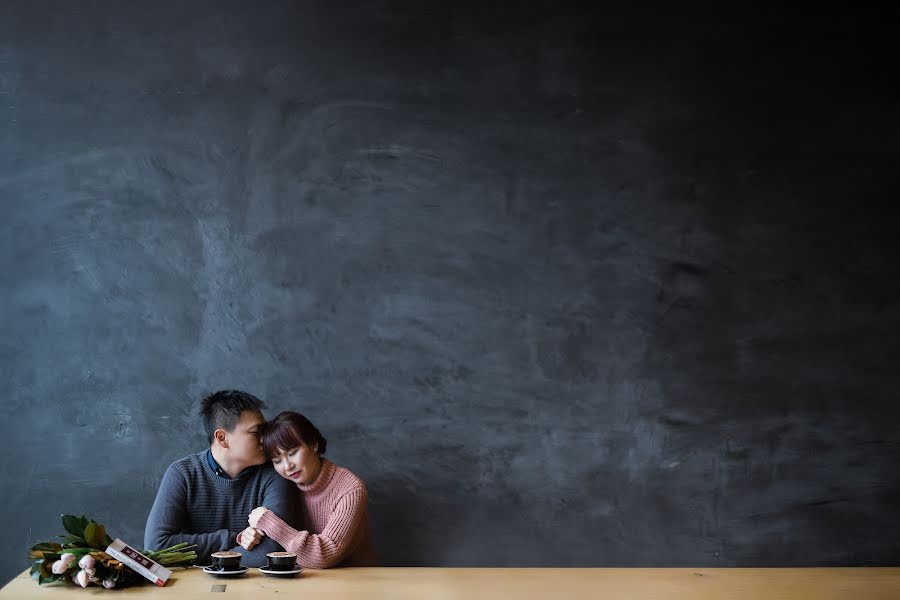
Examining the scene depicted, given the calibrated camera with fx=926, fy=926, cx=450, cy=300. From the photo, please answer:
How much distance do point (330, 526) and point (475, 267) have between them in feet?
3.97

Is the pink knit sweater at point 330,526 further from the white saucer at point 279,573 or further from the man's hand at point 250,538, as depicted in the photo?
the white saucer at point 279,573

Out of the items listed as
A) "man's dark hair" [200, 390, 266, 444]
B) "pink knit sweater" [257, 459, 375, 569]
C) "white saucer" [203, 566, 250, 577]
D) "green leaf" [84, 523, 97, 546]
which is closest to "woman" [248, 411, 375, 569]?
"pink knit sweater" [257, 459, 375, 569]

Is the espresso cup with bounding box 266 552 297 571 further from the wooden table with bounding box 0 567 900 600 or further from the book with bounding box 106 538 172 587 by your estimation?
the book with bounding box 106 538 172 587

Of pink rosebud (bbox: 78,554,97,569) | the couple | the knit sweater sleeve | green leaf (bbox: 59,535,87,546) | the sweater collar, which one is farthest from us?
the sweater collar

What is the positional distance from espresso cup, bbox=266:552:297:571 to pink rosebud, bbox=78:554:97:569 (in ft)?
1.55

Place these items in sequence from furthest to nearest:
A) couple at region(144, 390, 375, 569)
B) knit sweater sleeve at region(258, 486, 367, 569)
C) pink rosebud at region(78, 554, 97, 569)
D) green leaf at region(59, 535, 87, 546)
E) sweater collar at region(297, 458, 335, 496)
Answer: sweater collar at region(297, 458, 335, 496) → couple at region(144, 390, 375, 569) → knit sweater sleeve at region(258, 486, 367, 569) → green leaf at region(59, 535, 87, 546) → pink rosebud at region(78, 554, 97, 569)

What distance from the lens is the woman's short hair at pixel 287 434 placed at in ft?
10.1

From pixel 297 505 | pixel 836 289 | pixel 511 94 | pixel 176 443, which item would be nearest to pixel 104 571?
pixel 297 505

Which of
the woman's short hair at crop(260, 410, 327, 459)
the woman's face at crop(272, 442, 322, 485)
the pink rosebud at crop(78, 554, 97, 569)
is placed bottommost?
the pink rosebud at crop(78, 554, 97, 569)

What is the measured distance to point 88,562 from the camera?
2.44 meters

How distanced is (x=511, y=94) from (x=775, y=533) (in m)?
2.03

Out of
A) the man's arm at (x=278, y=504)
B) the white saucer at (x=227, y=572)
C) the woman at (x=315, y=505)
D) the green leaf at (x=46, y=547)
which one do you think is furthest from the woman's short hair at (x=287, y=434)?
the green leaf at (x=46, y=547)

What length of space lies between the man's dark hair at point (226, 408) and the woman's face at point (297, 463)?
201mm

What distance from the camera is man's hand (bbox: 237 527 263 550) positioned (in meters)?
2.90
